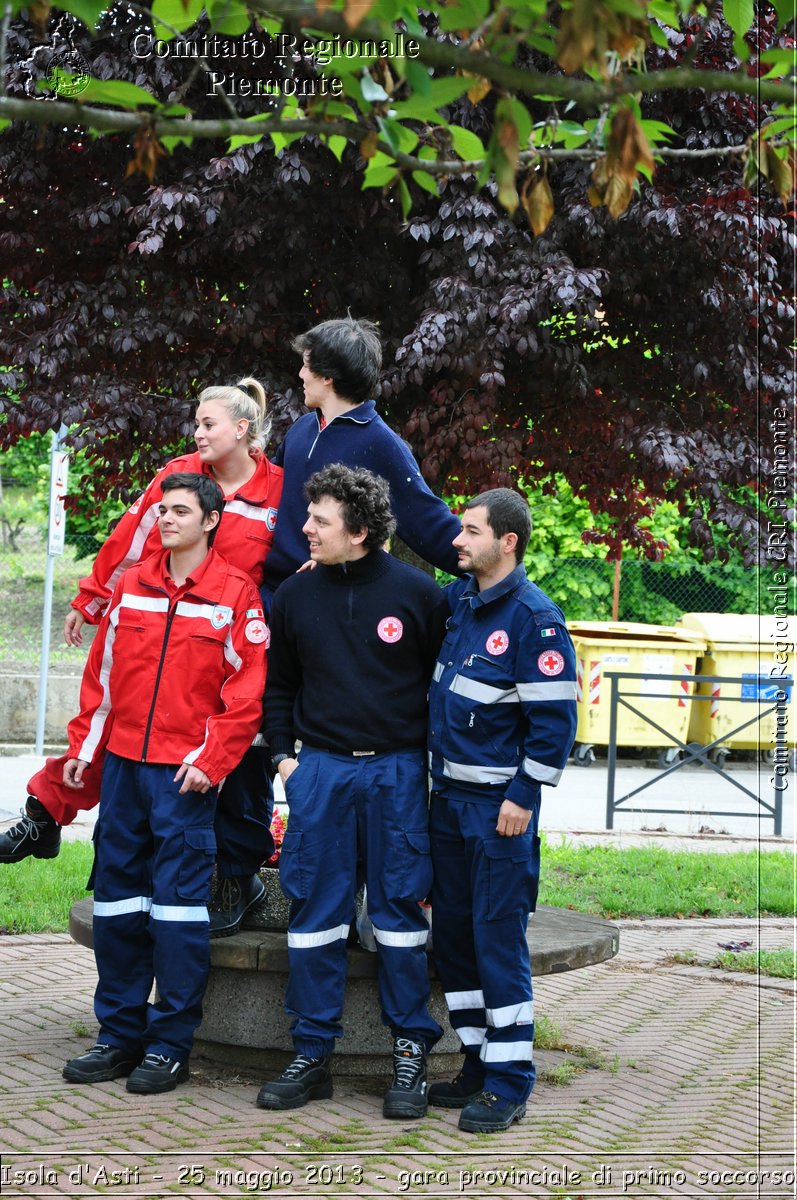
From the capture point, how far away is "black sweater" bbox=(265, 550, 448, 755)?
4.77 m

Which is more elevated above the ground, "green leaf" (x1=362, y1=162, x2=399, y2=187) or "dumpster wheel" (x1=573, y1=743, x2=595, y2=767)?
"green leaf" (x1=362, y1=162, x2=399, y2=187)

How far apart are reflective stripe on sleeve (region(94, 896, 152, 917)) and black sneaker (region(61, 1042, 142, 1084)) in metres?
0.48

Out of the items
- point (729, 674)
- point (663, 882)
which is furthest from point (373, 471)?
point (729, 674)

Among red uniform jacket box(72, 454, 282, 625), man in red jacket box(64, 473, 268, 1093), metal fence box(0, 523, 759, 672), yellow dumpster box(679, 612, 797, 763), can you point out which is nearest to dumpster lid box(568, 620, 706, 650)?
yellow dumpster box(679, 612, 797, 763)

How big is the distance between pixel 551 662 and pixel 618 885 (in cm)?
484

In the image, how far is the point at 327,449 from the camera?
5.08 metres

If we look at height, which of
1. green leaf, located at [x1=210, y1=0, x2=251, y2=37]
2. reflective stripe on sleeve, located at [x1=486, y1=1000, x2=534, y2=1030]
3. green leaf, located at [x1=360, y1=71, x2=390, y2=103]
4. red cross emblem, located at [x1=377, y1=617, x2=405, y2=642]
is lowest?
reflective stripe on sleeve, located at [x1=486, y1=1000, x2=534, y2=1030]

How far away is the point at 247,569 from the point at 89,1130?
76.8 inches

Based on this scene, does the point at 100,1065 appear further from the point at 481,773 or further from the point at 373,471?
the point at 373,471

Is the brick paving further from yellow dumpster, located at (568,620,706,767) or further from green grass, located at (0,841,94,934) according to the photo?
yellow dumpster, located at (568,620,706,767)

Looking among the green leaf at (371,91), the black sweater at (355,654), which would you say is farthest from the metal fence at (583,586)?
the green leaf at (371,91)

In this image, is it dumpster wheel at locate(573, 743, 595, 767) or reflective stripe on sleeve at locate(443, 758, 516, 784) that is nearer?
reflective stripe on sleeve at locate(443, 758, 516, 784)

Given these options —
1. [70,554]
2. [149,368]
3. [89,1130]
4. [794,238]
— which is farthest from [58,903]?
[70,554]

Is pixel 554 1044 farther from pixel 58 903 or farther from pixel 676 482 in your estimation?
pixel 58 903
